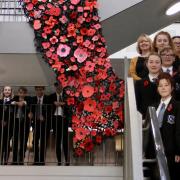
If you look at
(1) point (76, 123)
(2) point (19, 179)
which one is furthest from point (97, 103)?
(2) point (19, 179)

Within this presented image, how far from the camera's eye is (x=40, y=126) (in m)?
7.40

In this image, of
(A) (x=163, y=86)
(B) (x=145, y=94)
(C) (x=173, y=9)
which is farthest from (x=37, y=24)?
(A) (x=163, y=86)

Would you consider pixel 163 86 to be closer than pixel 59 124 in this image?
Yes

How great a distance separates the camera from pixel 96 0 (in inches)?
316

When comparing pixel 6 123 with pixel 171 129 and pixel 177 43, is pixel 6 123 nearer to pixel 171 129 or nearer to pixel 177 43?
pixel 177 43

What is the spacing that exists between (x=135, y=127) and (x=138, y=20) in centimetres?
445

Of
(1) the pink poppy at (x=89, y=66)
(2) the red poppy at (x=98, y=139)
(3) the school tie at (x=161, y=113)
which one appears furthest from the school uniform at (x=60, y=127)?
(3) the school tie at (x=161, y=113)

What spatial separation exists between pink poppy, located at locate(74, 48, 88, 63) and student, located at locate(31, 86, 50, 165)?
35.5 inches

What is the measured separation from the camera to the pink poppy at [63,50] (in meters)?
8.08

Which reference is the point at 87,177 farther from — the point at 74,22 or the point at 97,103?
the point at 74,22

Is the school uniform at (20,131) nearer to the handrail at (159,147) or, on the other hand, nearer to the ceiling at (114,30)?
the ceiling at (114,30)

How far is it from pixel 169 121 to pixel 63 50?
13.0ft

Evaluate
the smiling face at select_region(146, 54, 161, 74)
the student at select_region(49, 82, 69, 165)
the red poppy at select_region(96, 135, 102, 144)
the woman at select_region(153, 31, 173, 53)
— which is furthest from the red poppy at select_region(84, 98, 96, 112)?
the smiling face at select_region(146, 54, 161, 74)

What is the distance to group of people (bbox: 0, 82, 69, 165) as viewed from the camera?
7.32 meters
